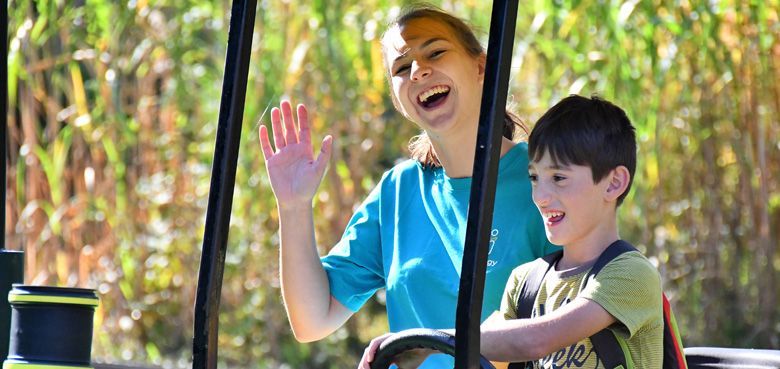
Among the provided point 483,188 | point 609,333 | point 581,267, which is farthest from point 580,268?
point 483,188

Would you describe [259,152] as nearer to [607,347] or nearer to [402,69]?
[402,69]

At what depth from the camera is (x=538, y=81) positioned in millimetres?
5398

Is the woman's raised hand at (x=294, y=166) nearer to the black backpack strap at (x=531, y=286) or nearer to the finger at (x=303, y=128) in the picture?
the finger at (x=303, y=128)

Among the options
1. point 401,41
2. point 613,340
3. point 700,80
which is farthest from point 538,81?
point 613,340

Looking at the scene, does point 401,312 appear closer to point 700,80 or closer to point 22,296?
point 22,296

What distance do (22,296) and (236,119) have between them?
1.57 ft

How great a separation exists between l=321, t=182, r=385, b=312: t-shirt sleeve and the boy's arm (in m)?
0.74

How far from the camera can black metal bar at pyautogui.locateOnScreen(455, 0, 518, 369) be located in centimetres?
145

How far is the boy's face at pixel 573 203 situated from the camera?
1.88 meters

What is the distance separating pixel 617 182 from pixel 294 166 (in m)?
0.62

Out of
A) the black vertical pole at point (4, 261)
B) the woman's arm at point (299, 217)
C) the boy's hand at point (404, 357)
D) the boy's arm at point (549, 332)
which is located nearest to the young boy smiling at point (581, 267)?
the boy's arm at point (549, 332)

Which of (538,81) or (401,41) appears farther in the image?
(538,81)

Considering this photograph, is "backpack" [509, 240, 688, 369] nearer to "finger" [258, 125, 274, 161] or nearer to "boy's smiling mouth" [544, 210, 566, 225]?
"boy's smiling mouth" [544, 210, 566, 225]

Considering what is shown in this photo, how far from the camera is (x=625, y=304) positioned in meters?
1.77
